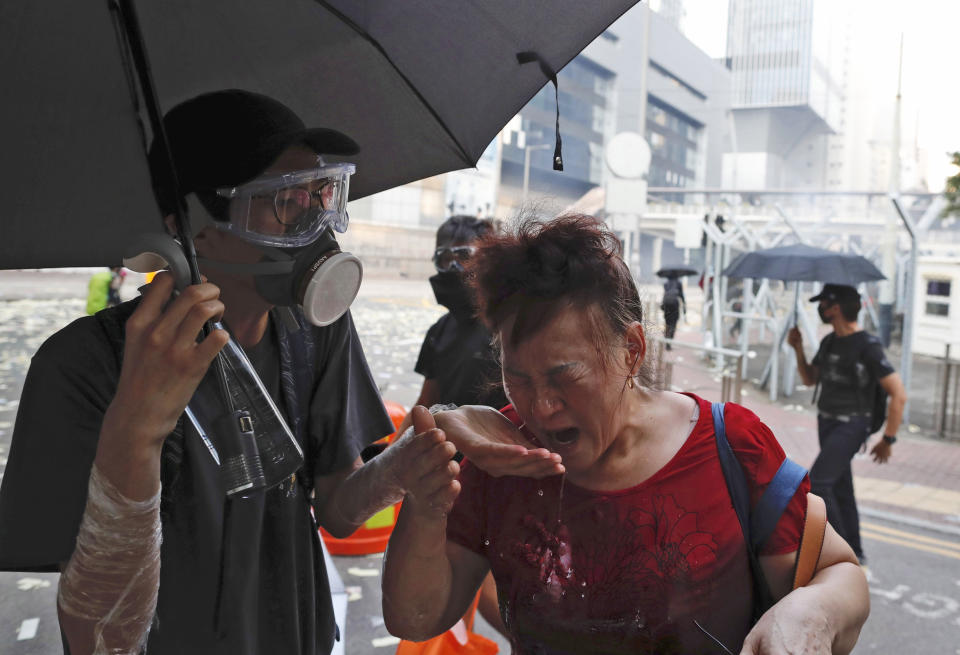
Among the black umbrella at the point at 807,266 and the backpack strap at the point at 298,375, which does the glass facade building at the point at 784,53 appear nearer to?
the black umbrella at the point at 807,266

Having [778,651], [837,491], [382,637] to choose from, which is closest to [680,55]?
[837,491]

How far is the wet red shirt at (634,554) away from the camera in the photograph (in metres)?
1.47

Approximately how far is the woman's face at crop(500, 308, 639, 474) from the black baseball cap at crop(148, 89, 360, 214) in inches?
24.2

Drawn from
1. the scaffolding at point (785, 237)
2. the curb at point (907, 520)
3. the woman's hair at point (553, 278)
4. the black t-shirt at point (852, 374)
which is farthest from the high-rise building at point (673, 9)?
the woman's hair at point (553, 278)

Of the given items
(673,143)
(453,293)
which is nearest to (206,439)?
(453,293)

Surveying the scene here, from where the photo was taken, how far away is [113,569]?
119 centimetres

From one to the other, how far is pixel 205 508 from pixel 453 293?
2347 mm

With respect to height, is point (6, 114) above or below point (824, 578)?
above

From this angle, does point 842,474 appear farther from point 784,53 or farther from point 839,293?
point 784,53

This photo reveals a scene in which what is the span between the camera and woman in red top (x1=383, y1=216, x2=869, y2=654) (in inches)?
57.9

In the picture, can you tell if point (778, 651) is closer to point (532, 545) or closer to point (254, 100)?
point (532, 545)

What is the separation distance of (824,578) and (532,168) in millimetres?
46393

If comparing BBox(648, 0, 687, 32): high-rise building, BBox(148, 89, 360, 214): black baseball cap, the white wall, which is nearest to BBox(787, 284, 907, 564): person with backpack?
BBox(148, 89, 360, 214): black baseball cap

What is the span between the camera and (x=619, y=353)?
5.19 feet
